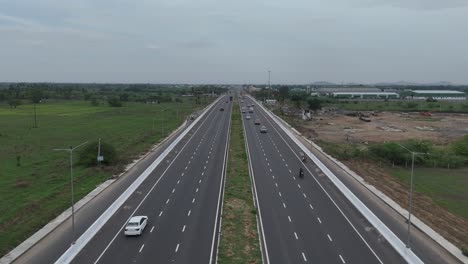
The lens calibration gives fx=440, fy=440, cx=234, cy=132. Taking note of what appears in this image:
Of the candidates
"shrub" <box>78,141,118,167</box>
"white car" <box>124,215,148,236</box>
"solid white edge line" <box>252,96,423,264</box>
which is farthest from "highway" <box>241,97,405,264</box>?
"shrub" <box>78,141,118,167</box>

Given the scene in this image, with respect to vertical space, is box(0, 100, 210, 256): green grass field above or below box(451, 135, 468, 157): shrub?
below

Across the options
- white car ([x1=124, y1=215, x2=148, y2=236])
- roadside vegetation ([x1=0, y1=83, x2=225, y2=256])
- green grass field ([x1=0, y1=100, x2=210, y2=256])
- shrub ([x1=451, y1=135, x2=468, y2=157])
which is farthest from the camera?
shrub ([x1=451, y1=135, x2=468, y2=157])

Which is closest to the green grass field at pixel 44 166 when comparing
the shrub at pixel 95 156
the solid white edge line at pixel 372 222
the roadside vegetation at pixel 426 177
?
the shrub at pixel 95 156

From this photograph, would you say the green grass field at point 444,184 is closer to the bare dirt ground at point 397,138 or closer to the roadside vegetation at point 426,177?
the roadside vegetation at point 426,177

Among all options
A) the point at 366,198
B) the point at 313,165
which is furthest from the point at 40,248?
the point at 313,165

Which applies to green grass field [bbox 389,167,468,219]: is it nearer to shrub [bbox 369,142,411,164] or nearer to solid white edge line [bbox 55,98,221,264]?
shrub [bbox 369,142,411,164]

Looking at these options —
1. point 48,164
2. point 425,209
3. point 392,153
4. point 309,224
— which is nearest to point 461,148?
point 392,153

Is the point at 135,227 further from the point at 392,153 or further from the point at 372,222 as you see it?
the point at 392,153

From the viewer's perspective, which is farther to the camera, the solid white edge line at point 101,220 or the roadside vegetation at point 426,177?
the roadside vegetation at point 426,177
